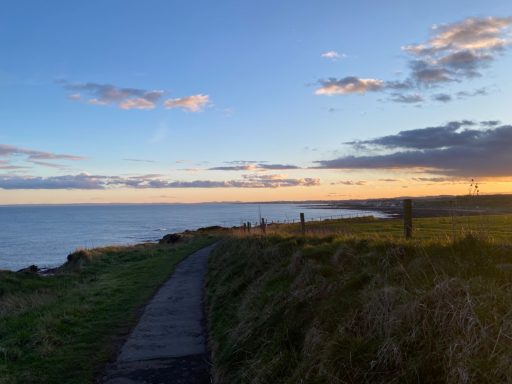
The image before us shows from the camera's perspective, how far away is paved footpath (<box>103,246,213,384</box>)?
7.48 meters

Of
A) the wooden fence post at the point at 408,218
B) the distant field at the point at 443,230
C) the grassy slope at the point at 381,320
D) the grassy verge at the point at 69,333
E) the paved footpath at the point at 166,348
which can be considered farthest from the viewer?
the wooden fence post at the point at 408,218

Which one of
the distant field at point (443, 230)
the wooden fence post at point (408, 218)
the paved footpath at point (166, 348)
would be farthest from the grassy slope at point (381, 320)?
the distant field at point (443, 230)

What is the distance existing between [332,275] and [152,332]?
4.46 m

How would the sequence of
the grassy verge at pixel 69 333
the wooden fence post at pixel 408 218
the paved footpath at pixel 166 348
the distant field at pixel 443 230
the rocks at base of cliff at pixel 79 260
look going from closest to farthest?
the paved footpath at pixel 166 348 < the grassy verge at pixel 69 333 < the distant field at pixel 443 230 < the wooden fence post at pixel 408 218 < the rocks at base of cliff at pixel 79 260

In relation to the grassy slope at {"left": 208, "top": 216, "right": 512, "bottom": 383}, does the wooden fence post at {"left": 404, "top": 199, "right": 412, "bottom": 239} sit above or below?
above

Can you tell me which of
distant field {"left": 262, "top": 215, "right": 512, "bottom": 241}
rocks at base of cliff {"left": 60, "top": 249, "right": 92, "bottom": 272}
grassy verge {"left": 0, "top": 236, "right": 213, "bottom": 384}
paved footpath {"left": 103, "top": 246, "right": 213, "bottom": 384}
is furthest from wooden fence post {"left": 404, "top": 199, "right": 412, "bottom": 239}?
rocks at base of cliff {"left": 60, "top": 249, "right": 92, "bottom": 272}

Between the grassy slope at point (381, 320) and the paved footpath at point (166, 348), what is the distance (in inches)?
18.4

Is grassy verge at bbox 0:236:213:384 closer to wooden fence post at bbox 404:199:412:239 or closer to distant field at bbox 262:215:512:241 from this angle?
distant field at bbox 262:215:512:241

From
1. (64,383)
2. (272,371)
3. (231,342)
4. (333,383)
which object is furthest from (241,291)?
(333,383)

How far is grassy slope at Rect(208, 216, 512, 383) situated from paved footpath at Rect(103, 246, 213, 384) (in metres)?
0.47

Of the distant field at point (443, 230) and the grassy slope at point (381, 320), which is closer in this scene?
the grassy slope at point (381, 320)

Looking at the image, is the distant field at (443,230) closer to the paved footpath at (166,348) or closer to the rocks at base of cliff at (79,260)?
the paved footpath at (166,348)

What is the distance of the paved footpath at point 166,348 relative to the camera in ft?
24.5

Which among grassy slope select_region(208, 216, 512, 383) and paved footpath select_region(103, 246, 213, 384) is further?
paved footpath select_region(103, 246, 213, 384)
